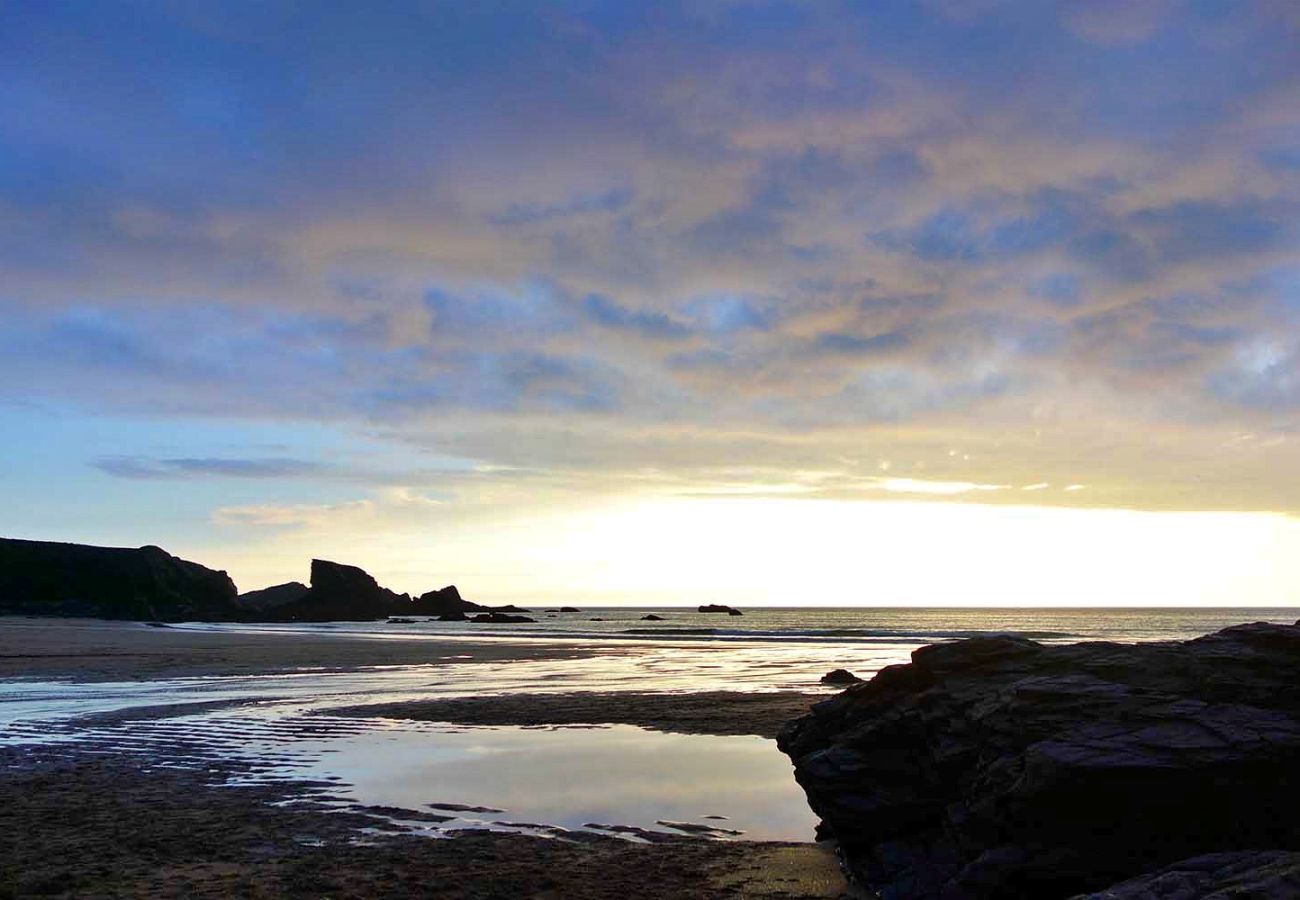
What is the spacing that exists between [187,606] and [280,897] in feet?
488

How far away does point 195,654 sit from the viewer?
164 feet

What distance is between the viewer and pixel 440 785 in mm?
16203

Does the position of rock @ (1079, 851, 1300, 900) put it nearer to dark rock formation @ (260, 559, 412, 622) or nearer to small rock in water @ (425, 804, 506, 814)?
small rock in water @ (425, 804, 506, 814)

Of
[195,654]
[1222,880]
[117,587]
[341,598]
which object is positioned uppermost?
[117,587]

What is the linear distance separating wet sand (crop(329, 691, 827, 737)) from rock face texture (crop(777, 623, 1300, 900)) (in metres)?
10.0

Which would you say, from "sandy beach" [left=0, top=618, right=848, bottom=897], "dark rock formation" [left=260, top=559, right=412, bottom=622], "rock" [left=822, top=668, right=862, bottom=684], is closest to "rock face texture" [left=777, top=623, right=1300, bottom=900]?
"sandy beach" [left=0, top=618, right=848, bottom=897]

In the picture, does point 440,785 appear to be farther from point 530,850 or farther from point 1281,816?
point 1281,816

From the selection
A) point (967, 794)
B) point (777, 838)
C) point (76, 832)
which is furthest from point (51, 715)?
point (967, 794)

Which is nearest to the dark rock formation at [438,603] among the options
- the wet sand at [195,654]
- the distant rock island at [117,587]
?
the distant rock island at [117,587]

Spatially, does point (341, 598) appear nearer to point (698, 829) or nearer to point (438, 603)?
point (438, 603)

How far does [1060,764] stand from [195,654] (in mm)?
50898

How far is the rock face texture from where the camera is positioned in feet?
27.1

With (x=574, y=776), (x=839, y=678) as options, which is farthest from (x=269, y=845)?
(x=839, y=678)

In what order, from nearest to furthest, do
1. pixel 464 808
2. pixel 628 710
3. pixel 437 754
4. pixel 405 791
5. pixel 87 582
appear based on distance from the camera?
pixel 464 808 → pixel 405 791 → pixel 437 754 → pixel 628 710 → pixel 87 582
